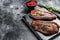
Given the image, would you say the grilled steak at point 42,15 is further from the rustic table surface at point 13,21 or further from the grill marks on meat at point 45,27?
the rustic table surface at point 13,21

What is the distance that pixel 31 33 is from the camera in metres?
2.37

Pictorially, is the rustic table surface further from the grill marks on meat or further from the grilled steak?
the grilled steak

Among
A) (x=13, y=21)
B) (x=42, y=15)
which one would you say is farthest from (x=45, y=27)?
(x=13, y=21)

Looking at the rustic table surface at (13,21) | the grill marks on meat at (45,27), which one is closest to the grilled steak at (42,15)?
the grill marks on meat at (45,27)

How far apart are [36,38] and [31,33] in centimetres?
19

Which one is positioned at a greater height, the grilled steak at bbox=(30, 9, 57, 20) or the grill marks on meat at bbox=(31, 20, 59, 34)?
the grilled steak at bbox=(30, 9, 57, 20)

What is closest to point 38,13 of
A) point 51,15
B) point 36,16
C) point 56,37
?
point 36,16

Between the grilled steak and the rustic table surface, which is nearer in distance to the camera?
the rustic table surface

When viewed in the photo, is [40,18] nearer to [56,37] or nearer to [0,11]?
[56,37]

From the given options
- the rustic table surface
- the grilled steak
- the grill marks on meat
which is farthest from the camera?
the grilled steak

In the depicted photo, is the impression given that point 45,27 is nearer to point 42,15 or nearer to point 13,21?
point 42,15

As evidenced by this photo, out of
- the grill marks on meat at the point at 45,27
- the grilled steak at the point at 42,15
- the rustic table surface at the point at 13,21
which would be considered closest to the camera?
the grill marks on meat at the point at 45,27

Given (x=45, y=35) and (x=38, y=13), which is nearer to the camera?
(x=45, y=35)

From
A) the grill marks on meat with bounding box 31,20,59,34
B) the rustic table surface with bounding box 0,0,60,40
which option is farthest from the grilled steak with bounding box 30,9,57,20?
the rustic table surface with bounding box 0,0,60,40
